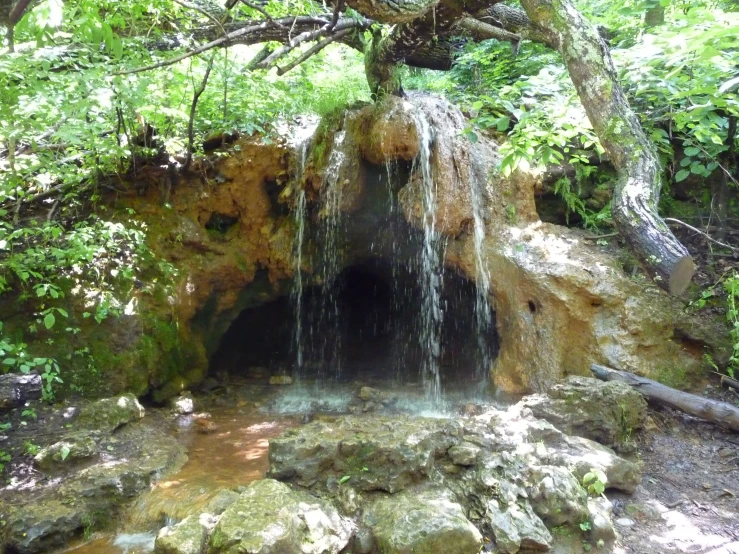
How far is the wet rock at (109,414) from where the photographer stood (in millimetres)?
4270

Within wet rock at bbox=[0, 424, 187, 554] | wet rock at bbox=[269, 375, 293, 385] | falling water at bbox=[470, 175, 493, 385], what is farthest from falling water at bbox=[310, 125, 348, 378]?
wet rock at bbox=[0, 424, 187, 554]

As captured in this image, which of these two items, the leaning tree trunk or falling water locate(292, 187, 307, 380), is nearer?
the leaning tree trunk

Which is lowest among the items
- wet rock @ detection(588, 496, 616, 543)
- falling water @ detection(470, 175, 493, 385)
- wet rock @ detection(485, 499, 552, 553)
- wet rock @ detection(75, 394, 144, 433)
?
wet rock @ detection(588, 496, 616, 543)

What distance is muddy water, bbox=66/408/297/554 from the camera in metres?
3.27

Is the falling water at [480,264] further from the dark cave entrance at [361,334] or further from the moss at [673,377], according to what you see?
the moss at [673,377]

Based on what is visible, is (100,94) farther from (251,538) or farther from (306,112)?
(251,538)

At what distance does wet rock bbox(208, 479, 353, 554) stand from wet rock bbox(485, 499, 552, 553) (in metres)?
0.88

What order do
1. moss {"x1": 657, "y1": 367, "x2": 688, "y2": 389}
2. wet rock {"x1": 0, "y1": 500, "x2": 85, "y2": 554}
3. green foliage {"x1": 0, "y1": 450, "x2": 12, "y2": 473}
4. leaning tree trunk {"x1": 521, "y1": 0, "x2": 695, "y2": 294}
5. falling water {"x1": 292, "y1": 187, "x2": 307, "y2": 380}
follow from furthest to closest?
falling water {"x1": 292, "y1": 187, "x2": 307, "y2": 380}, moss {"x1": 657, "y1": 367, "x2": 688, "y2": 389}, green foliage {"x1": 0, "y1": 450, "x2": 12, "y2": 473}, wet rock {"x1": 0, "y1": 500, "x2": 85, "y2": 554}, leaning tree trunk {"x1": 521, "y1": 0, "x2": 695, "y2": 294}

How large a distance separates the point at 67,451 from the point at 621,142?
14.8 feet

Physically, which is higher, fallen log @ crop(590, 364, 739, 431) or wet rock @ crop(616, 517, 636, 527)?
fallen log @ crop(590, 364, 739, 431)

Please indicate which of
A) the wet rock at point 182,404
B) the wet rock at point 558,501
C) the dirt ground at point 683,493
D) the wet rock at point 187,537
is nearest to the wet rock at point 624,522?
the dirt ground at point 683,493

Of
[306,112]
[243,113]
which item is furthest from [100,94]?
[306,112]

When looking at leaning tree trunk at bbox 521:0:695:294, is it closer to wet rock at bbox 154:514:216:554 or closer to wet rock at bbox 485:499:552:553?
Result: wet rock at bbox 485:499:552:553

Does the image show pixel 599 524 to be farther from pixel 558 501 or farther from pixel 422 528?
pixel 422 528
